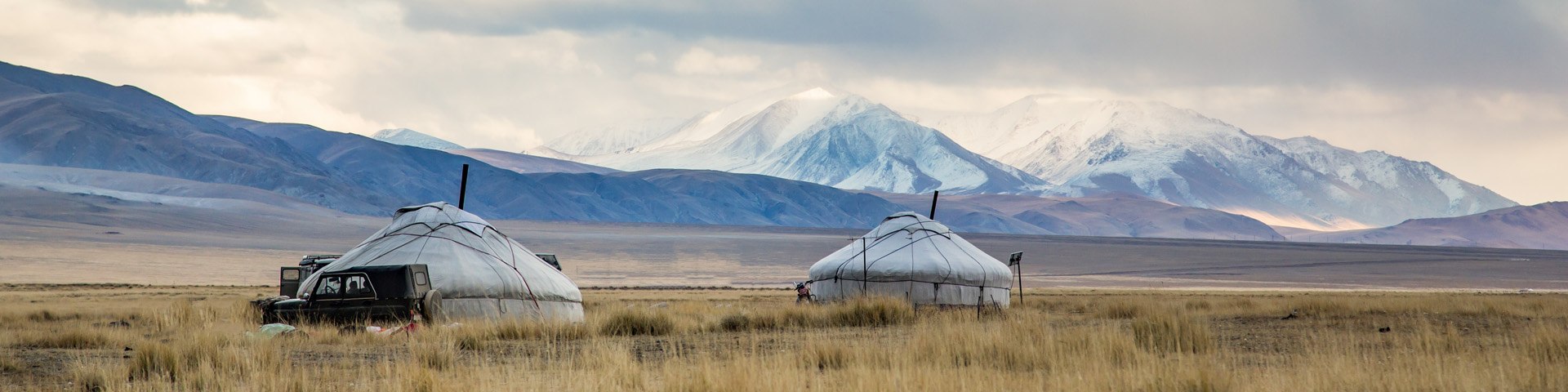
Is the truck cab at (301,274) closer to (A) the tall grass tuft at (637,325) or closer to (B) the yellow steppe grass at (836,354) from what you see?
(B) the yellow steppe grass at (836,354)

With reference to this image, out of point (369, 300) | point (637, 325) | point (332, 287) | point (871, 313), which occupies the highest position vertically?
point (332, 287)

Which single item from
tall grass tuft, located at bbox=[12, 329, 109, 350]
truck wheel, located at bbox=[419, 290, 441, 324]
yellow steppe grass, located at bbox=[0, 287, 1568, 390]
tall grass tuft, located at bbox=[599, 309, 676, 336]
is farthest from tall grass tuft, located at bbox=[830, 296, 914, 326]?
tall grass tuft, located at bbox=[12, 329, 109, 350]

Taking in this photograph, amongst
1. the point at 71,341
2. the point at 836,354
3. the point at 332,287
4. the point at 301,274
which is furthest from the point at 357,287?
the point at 836,354

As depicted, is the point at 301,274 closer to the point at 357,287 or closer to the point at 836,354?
the point at 357,287

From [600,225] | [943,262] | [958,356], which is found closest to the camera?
[958,356]

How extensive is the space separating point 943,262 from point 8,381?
1626 cm

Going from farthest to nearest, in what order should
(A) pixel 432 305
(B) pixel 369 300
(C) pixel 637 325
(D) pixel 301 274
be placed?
(D) pixel 301 274 < (A) pixel 432 305 < (B) pixel 369 300 < (C) pixel 637 325

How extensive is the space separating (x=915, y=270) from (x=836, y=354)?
43.0 feet

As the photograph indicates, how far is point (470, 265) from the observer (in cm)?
1783

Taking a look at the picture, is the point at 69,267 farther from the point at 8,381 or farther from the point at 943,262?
the point at 8,381

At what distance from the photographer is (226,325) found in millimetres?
16016

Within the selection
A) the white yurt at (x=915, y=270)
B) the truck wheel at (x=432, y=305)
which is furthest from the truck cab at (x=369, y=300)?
the white yurt at (x=915, y=270)

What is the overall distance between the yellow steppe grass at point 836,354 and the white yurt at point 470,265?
2.01 metres

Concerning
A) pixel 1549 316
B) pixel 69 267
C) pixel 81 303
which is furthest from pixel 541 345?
pixel 69 267
